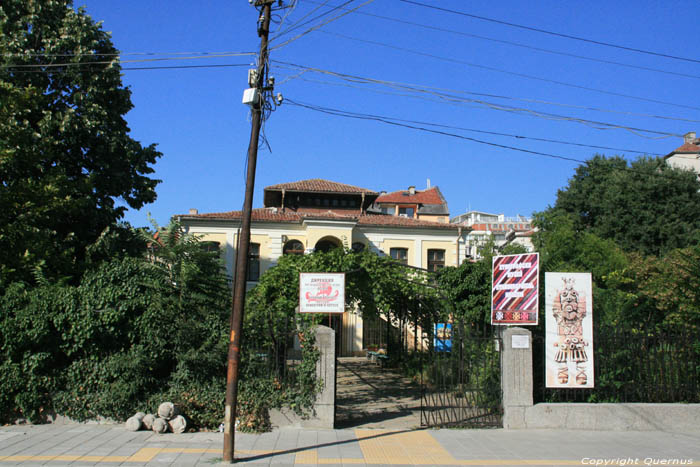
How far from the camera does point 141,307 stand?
10.4 meters

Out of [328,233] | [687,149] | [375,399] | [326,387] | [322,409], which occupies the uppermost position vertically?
[687,149]

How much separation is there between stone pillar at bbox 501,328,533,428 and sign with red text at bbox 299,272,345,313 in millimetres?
3512

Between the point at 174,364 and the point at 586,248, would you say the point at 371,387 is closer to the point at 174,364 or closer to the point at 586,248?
the point at 174,364

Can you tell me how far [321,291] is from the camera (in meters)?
10.7

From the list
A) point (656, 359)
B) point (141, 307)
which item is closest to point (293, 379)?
point (141, 307)

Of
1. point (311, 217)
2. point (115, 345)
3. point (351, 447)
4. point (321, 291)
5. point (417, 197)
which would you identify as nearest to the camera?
point (351, 447)

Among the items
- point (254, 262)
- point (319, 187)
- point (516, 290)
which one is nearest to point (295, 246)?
point (254, 262)

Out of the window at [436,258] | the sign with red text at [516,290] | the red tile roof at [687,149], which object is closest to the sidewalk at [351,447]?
the sign with red text at [516,290]

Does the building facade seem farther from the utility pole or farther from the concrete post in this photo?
the utility pole

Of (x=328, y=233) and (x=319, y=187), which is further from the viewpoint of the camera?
(x=319, y=187)

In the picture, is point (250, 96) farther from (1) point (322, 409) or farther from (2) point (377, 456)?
(2) point (377, 456)

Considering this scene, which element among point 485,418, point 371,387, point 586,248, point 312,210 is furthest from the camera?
point 312,210

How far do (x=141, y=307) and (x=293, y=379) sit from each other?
348cm

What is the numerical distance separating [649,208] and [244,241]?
98.9 feet
